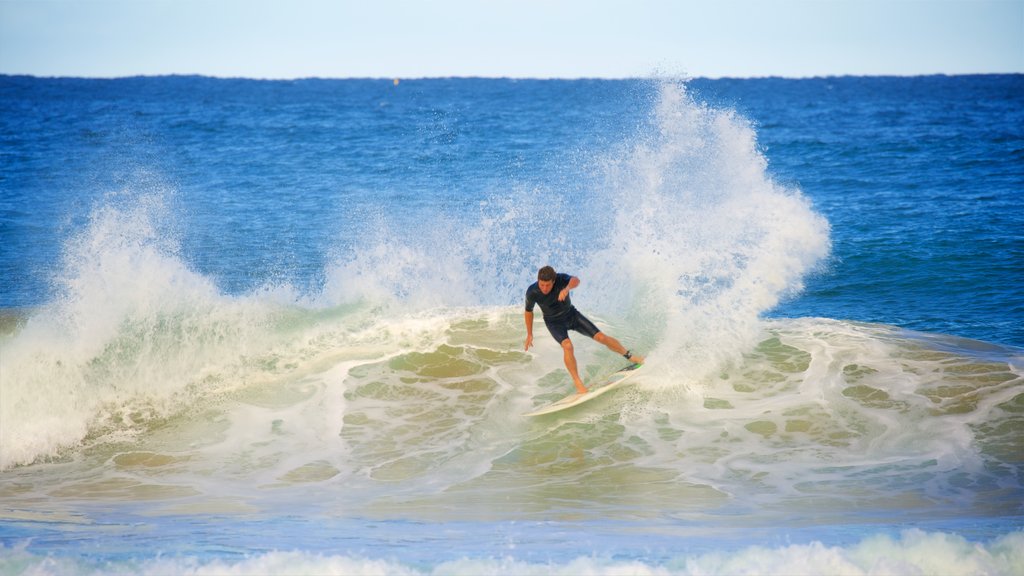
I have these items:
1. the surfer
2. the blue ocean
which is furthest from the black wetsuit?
the blue ocean

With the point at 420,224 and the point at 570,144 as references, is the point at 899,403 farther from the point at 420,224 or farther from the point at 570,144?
the point at 570,144

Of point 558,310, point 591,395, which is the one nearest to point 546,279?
point 558,310

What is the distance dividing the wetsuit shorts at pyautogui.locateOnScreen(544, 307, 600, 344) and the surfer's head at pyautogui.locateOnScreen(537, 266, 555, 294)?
49 centimetres

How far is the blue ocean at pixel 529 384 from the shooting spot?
22.1 feet

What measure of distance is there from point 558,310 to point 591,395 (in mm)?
1120

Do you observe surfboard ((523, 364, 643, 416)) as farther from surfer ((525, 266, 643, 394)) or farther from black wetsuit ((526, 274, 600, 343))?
black wetsuit ((526, 274, 600, 343))

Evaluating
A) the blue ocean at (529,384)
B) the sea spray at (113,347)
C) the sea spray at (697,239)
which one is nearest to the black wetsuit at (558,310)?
the blue ocean at (529,384)

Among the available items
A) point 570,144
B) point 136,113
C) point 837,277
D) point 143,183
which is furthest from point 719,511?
point 136,113

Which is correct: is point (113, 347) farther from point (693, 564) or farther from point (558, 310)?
point (693, 564)

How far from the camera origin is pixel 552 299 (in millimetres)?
9633

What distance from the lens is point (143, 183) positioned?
90.3 ft

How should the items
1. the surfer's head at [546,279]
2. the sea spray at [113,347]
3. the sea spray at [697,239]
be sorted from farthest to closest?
the sea spray at [697,239]
the sea spray at [113,347]
the surfer's head at [546,279]

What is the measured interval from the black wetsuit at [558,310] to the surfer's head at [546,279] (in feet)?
0.20

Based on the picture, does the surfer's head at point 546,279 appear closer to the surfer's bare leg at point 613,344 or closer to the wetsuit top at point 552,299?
the wetsuit top at point 552,299
